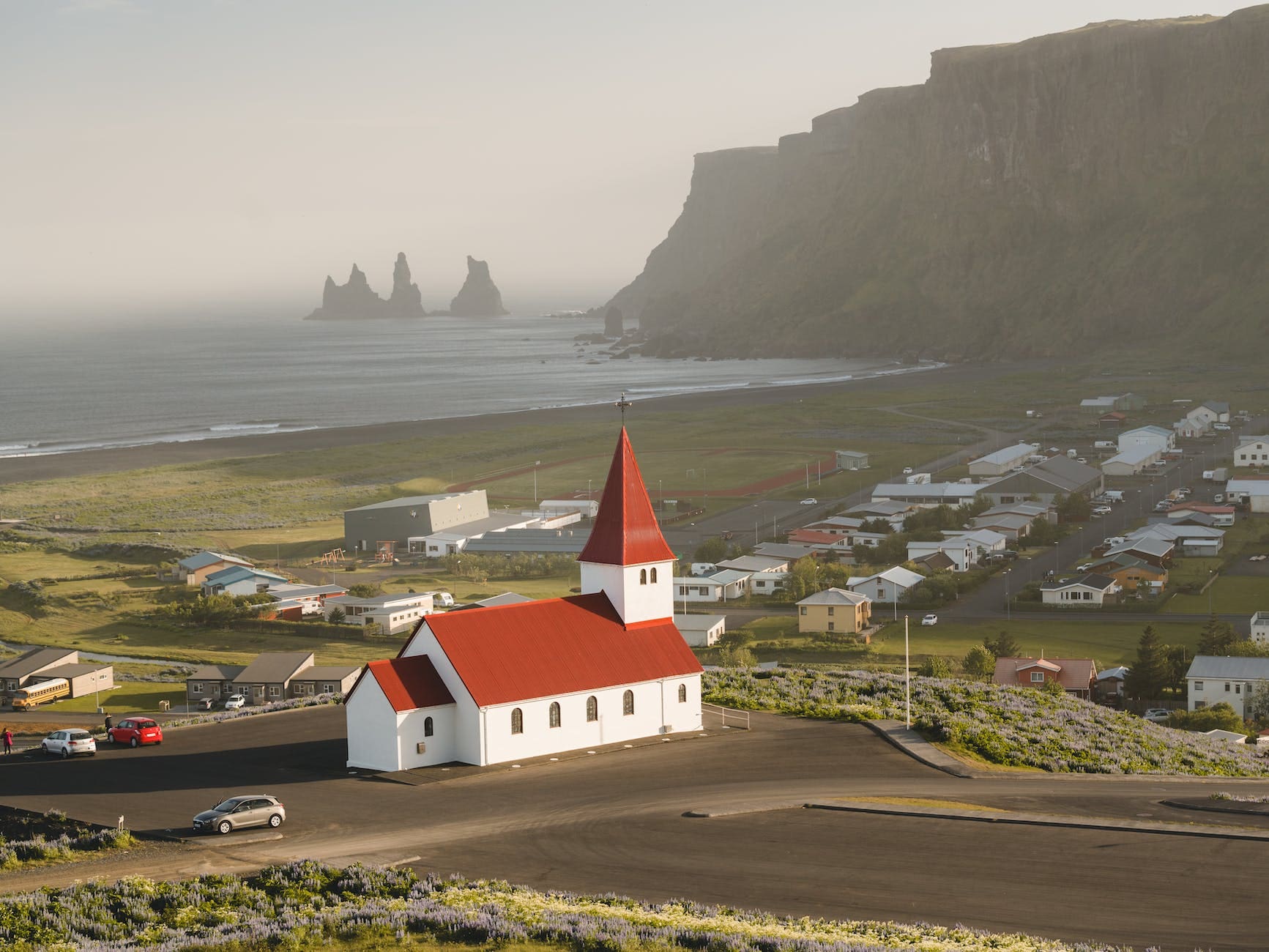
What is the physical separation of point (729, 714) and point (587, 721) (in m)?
5.35

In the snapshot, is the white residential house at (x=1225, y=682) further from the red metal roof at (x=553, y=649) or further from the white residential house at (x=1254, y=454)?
the white residential house at (x=1254, y=454)

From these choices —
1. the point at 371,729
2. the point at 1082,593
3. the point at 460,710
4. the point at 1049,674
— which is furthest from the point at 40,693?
the point at 1082,593

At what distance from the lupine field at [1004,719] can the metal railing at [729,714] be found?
657mm

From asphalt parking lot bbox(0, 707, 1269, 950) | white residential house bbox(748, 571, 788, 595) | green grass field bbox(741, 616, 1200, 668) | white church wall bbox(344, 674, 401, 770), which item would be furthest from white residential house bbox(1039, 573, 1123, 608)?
white church wall bbox(344, 674, 401, 770)

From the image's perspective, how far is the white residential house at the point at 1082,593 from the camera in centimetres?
6962

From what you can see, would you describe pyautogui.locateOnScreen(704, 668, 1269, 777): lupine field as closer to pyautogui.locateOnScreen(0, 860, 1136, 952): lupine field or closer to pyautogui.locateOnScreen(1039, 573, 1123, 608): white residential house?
pyautogui.locateOnScreen(0, 860, 1136, 952): lupine field

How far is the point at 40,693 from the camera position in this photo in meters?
52.5

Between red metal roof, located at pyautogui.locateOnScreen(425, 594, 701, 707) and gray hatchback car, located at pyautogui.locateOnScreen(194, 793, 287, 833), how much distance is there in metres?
5.74

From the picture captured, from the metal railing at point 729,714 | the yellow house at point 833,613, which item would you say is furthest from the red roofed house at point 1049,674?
the metal railing at point 729,714

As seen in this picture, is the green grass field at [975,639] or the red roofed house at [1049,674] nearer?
the red roofed house at [1049,674]

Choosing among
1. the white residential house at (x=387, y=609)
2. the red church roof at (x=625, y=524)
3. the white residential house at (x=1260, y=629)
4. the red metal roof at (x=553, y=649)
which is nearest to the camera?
the red metal roof at (x=553, y=649)

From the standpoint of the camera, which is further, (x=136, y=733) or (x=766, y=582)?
(x=766, y=582)

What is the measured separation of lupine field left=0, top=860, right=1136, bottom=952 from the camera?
20562mm

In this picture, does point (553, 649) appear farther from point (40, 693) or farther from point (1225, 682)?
point (1225, 682)
